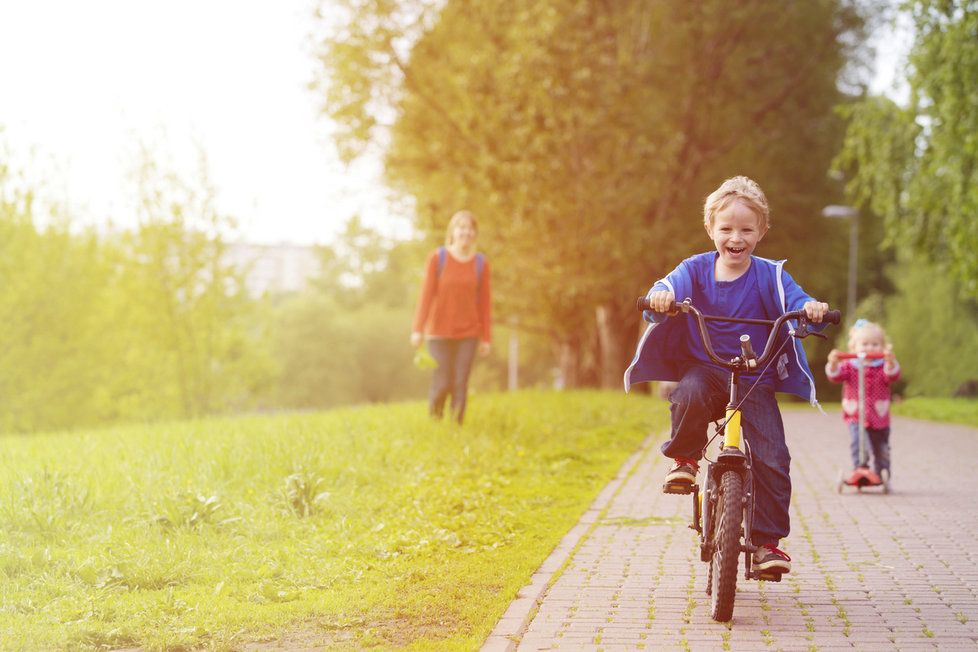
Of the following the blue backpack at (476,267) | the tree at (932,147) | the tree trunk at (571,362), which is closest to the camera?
the blue backpack at (476,267)

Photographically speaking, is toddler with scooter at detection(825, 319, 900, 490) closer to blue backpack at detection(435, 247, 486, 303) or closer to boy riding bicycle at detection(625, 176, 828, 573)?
blue backpack at detection(435, 247, 486, 303)

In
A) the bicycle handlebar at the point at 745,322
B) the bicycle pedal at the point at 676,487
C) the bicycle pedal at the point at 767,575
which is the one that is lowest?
the bicycle pedal at the point at 767,575

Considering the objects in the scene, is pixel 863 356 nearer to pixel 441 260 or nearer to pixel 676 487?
pixel 441 260

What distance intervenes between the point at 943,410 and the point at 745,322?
1756cm

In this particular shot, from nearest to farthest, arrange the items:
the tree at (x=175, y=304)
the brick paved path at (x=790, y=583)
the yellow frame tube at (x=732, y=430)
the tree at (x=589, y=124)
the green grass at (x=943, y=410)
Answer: the brick paved path at (x=790, y=583) < the yellow frame tube at (x=732, y=430) < the green grass at (x=943, y=410) < the tree at (x=589, y=124) < the tree at (x=175, y=304)

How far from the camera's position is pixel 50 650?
13.9 feet

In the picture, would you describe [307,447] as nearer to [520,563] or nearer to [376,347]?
[520,563]

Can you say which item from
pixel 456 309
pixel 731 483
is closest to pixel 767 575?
pixel 731 483

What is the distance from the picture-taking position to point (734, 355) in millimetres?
5141

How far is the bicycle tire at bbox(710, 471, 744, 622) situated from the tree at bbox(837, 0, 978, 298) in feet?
44.6

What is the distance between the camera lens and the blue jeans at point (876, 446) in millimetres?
9203

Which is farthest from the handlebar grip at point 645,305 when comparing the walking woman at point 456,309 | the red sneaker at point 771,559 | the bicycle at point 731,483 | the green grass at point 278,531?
the walking woman at point 456,309

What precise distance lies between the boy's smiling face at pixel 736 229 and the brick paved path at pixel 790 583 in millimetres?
1589

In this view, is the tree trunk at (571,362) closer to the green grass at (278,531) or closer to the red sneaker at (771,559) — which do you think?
the green grass at (278,531)
